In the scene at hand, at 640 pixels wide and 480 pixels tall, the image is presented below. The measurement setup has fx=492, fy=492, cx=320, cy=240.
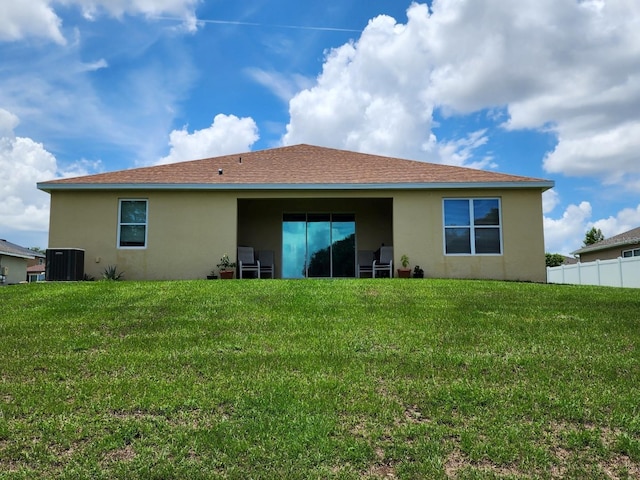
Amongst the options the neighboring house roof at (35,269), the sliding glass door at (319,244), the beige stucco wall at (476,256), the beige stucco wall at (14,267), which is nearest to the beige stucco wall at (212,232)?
the beige stucco wall at (476,256)

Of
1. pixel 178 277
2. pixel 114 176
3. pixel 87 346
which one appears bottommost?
pixel 87 346

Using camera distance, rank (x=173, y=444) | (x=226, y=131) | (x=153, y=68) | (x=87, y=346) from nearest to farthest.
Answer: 1. (x=173, y=444)
2. (x=87, y=346)
3. (x=153, y=68)
4. (x=226, y=131)

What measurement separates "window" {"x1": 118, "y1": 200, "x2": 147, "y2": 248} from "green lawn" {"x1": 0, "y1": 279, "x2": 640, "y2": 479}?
5955 millimetres

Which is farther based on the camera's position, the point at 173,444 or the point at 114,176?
the point at 114,176

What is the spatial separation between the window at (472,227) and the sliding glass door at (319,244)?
3.63m

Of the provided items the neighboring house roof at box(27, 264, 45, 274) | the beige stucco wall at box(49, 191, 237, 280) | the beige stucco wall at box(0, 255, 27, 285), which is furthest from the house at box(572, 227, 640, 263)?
the neighboring house roof at box(27, 264, 45, 274)

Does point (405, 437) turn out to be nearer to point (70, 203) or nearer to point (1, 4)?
point (1, 4)

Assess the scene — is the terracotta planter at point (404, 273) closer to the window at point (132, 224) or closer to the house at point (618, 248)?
the window at point (132, 224)

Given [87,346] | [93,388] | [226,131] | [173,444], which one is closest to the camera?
[173,444]

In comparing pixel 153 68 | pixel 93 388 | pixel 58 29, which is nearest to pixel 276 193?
pixel 153 68

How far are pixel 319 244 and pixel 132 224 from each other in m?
6.14

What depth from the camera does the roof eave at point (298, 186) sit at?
14523 millimetres

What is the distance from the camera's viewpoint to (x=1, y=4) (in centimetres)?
1052

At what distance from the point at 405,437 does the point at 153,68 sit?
12.9 meters
